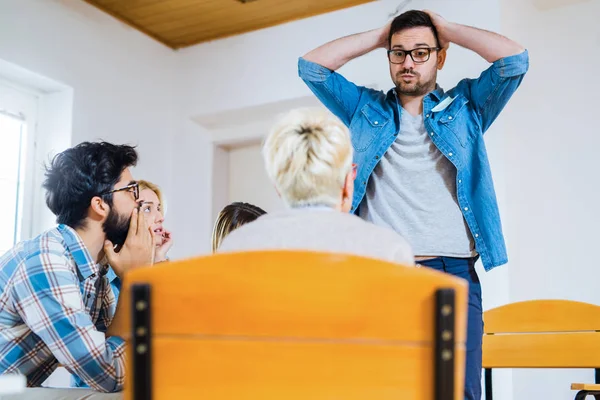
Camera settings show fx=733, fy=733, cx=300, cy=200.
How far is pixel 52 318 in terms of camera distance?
1623mm

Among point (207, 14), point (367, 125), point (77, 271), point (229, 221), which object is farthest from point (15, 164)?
point (367, 125)

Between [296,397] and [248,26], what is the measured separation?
12.1 ft

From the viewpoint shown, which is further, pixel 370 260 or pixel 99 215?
pixel 99 215

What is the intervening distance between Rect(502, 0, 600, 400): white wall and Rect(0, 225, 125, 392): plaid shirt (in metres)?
2.24

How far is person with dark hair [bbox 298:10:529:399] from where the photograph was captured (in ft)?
6.44

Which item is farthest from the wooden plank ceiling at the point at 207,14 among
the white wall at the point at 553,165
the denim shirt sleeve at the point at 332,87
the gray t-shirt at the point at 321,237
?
the gray t-shirt at the point at 321,237

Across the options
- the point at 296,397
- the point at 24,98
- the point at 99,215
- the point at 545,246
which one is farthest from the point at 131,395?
the point at 24,98

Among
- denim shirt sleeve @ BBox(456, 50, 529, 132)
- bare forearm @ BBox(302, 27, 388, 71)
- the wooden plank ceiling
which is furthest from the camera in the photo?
the wooden plank ceiling

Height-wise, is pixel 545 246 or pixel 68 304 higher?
pixel 545 246

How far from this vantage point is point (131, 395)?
0.90 metres

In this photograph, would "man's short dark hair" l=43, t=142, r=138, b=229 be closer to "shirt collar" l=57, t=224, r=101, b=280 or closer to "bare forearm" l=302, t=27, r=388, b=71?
"shirt collar" l=57, t=224, r=101, b=280

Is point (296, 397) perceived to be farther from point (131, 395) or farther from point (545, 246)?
point (545, 246)

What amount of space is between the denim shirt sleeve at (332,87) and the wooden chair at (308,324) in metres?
1.45

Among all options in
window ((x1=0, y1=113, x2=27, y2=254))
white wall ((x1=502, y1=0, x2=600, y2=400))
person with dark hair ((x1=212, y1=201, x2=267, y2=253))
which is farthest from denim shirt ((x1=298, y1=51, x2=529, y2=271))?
window ((x1=0, y1=113, x2=27, y2=254))
